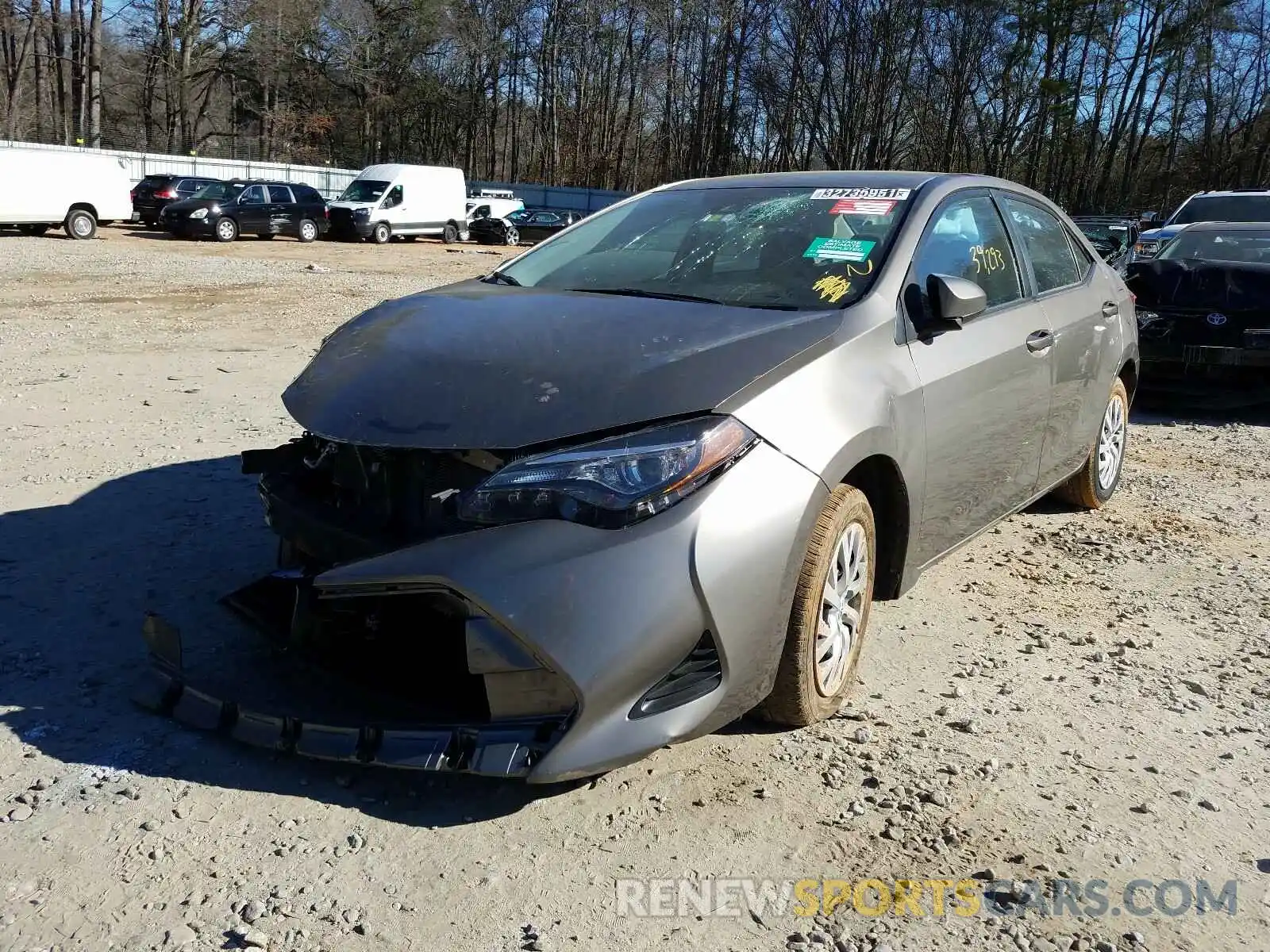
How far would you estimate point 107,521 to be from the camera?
4.68 meters

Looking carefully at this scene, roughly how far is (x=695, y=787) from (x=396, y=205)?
2979 cm

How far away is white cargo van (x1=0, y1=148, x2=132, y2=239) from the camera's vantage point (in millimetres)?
23047

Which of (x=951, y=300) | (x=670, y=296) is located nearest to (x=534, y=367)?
(x=670, y=296)

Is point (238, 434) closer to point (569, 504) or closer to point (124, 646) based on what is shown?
point (124, 646)

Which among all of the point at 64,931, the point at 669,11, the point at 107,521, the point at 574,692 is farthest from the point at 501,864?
the point at 669,11

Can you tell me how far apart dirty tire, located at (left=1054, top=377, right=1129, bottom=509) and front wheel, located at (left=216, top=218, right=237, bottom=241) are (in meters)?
25.8

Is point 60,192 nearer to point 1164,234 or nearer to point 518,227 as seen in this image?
point 518,227

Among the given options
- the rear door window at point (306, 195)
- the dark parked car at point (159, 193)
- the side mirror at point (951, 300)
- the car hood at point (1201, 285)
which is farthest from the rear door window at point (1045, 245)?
the dark parked car at point (159, 193)

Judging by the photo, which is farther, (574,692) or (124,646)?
(124,646)

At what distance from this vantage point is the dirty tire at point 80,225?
80.5 ft

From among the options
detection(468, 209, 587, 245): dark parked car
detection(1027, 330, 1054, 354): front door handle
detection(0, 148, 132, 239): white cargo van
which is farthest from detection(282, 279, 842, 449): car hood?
detection(468, 209, 587, 245): dark parked car

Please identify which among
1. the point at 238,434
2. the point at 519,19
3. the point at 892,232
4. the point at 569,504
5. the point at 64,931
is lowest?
the point at 64,931

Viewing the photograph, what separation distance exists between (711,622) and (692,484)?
334 mm

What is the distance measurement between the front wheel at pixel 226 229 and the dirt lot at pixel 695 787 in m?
24.0
